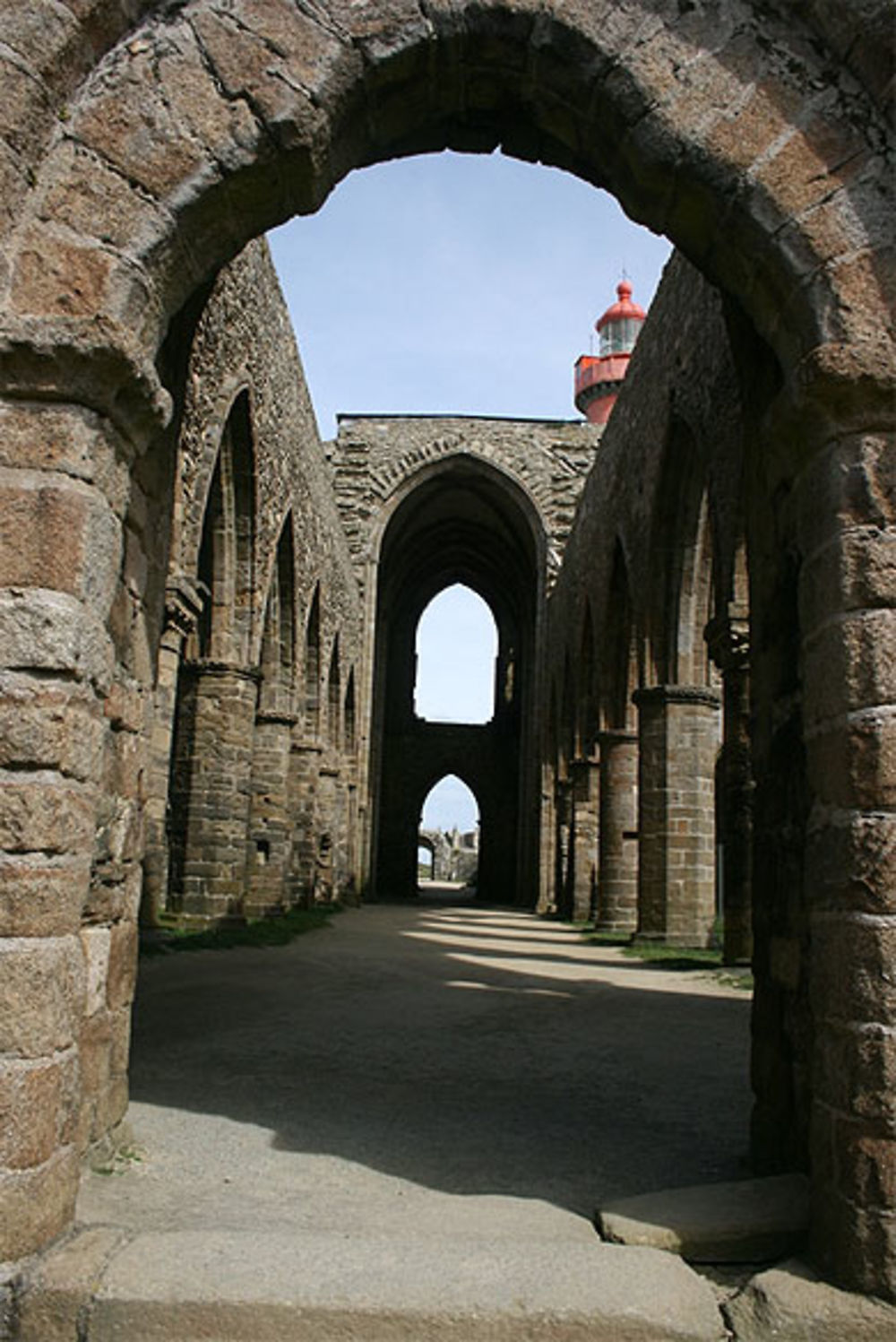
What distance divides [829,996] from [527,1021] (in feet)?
12.5

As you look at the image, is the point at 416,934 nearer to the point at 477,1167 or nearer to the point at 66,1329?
the point at 477,1167

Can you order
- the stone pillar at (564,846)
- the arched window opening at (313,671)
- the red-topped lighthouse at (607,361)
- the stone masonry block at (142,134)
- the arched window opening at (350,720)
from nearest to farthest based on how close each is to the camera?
the stone masonry block at (142,134), the arched window opening at (313,671), the stone pillar at (564,846), the arched window opening at (350,720), the red-topped lighthouse at (607,361)

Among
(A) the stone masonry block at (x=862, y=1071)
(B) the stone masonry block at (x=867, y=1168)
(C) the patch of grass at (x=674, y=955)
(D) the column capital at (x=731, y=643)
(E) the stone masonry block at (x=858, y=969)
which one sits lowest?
(C) the patch of grass at (x=674, y=955)

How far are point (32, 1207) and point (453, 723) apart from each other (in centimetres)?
2982

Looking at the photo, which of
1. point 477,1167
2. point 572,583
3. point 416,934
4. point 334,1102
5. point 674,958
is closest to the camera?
point 477,1167

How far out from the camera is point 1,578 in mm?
2475

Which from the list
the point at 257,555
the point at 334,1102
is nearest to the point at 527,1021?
the point at 334,1102

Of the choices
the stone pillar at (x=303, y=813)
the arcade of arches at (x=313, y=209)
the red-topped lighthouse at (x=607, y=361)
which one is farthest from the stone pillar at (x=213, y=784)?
the red-topped lighthouse at (x=607, y=361)

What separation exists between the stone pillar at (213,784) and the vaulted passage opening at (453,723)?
51.0 feet

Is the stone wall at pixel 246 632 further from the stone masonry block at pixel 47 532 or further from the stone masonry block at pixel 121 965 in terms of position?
the stone masonry block at pixel 47 532

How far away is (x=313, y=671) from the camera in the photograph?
1669 centimetres

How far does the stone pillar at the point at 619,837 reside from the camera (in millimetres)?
13773

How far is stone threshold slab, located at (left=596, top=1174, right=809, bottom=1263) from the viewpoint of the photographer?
2.50m

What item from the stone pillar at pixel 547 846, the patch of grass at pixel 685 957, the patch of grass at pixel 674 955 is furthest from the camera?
the stone pillar at pixel 547 846
